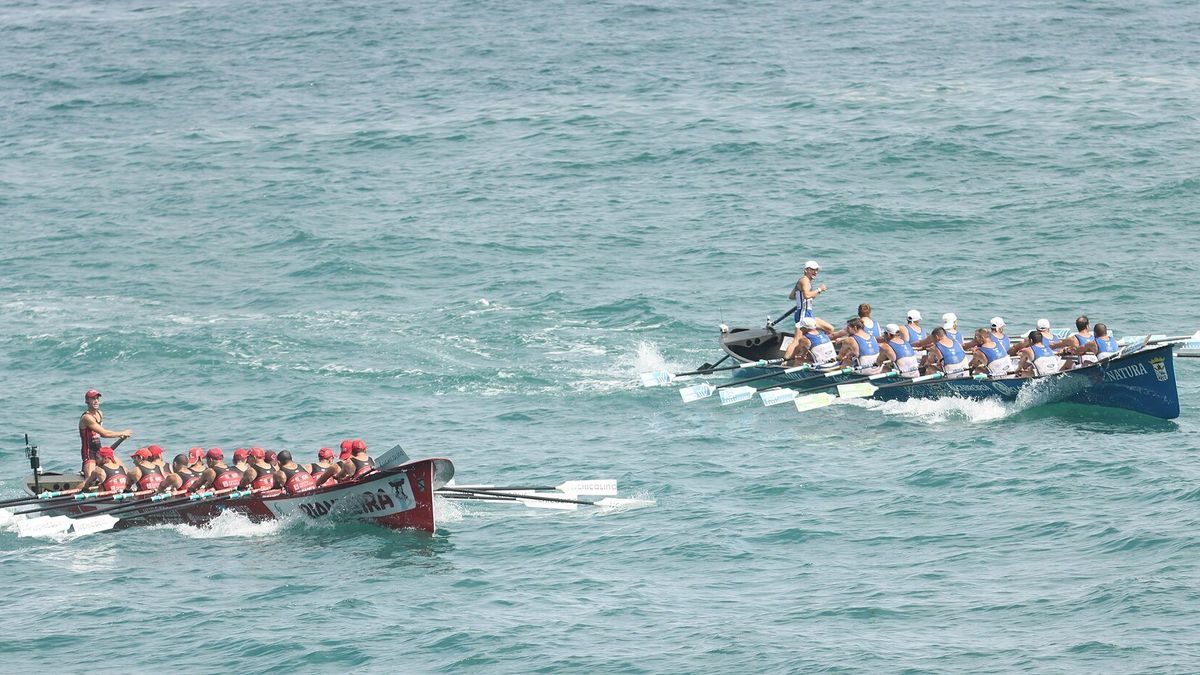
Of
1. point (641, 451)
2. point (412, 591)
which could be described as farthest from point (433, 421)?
point (412, 591)

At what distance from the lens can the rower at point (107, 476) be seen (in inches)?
1168

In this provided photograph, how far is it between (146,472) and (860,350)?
47.0ft

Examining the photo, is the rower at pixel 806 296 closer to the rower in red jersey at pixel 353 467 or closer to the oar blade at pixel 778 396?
the oar blade at pixel 778 396

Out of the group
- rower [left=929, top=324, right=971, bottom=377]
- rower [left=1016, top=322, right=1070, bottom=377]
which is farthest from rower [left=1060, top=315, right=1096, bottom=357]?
rower [left=929, top=324, right=971, bottom=377]

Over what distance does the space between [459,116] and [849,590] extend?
→ 34.7 meters

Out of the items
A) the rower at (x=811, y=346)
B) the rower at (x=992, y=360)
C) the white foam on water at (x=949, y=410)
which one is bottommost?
the white foam on water at (x=949, y=410)

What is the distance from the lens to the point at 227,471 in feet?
94.3

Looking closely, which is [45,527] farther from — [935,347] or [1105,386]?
[1105,386]

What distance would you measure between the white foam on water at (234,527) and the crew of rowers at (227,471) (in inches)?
23.1

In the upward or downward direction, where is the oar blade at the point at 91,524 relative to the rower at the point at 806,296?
downward

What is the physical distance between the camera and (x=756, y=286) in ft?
137

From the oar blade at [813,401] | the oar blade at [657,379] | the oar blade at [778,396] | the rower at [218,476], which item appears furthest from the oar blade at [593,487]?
the oar blade at [657,379]

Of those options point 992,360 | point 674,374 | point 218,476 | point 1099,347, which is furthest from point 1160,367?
point 218,476

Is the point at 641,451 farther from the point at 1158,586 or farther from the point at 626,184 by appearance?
the point at 626,184
